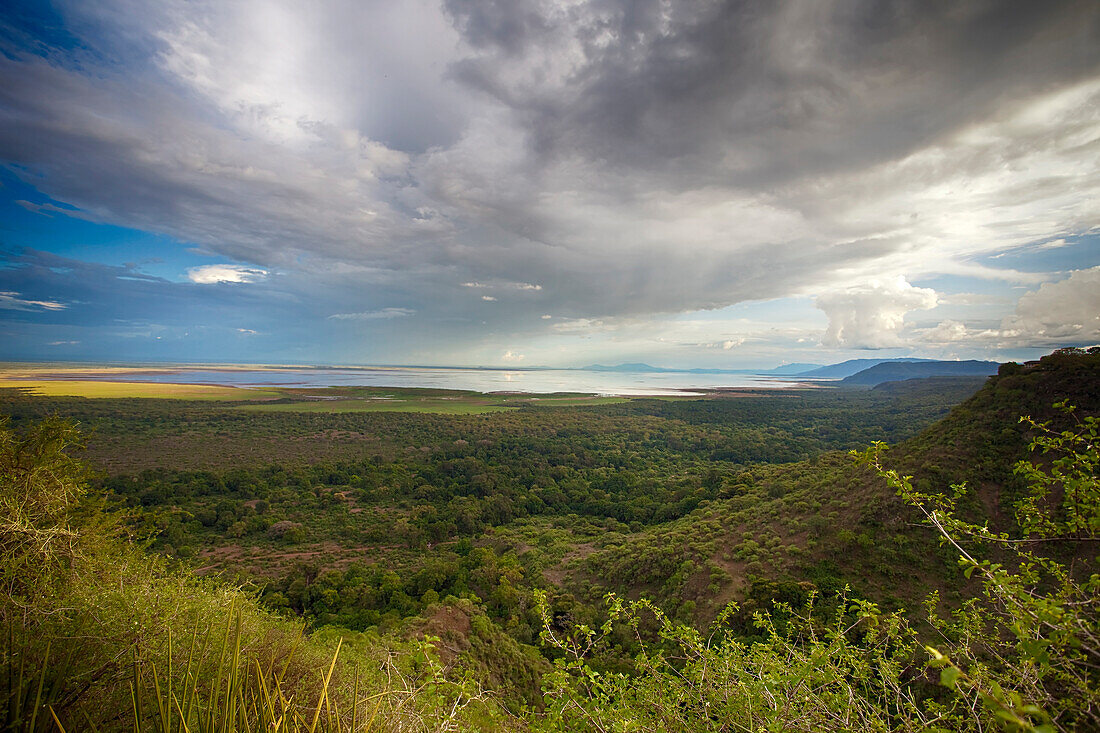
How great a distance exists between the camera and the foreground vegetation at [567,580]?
3309 mm

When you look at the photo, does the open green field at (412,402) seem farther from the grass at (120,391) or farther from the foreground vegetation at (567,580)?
the foreground vegetation at (567,580)

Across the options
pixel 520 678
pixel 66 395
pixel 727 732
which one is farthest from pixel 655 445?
pixel 66 395

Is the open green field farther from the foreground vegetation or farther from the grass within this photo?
the foreground vegetation

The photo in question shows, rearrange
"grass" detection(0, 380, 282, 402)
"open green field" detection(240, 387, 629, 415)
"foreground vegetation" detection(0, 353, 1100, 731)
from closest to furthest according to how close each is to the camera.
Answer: "foreground vegetation" detection(0, 353, 1100, 731)
"grass" detection(0, 380, 282, 402)
"open green field" detection(240, 387, 629, 415)

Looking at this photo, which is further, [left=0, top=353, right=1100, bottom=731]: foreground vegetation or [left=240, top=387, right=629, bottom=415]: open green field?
[left=240, top=387, right=629, bottom=415]: open green field

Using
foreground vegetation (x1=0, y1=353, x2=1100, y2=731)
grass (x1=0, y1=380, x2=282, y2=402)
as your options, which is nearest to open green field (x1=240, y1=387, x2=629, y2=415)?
grass (x1=0, y1=380, x2=282, y2=402)

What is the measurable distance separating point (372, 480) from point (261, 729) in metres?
51.9

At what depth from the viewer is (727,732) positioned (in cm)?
472

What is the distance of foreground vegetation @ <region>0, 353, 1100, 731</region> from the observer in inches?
130

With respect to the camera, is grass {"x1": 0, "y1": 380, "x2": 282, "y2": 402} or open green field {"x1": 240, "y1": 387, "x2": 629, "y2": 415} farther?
open green field {"x1": 240, "y1": 387, "x2": 629, "y2": 415}

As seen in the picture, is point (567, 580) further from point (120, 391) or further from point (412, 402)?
point (120, 391)

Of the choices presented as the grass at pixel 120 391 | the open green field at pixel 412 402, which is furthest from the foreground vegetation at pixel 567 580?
the open green field at pixel 412 402

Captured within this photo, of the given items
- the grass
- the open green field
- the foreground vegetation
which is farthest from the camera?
the open green field

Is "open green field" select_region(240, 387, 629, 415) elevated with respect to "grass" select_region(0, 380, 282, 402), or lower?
lower
